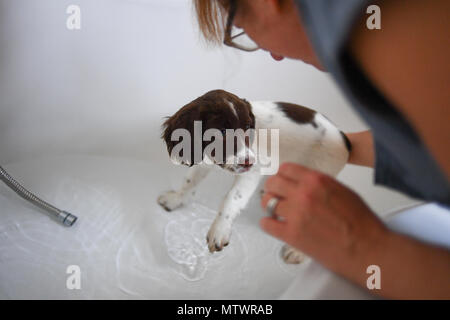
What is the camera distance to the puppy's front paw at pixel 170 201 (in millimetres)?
1020

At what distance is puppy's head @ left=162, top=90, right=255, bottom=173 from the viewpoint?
769 millimetres

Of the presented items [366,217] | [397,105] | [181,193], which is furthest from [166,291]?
[397,105]

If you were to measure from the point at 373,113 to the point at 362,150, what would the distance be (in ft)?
1.91

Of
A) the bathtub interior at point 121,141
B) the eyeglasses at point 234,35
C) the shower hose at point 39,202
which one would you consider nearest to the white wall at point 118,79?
the bathtub interior at point 121,141

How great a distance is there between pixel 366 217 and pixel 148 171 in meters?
0.73

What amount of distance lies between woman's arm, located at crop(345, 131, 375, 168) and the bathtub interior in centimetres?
5

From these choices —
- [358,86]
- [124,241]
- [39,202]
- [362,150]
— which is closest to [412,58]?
[358,86]

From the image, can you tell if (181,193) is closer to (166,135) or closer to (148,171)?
(148,171)

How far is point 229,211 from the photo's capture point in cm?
90

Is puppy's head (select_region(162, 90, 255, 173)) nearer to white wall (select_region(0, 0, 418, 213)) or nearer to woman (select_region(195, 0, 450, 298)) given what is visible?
woman (select_region(195, 0, 450, 298))

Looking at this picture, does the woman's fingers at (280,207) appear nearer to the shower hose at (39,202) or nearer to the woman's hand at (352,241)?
the woman's hand at (352,241)

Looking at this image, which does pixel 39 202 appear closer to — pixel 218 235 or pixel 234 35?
pixel 218 235

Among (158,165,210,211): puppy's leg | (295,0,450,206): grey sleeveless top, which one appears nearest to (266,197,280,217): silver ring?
(295,0,450,206): grey sleeveless top

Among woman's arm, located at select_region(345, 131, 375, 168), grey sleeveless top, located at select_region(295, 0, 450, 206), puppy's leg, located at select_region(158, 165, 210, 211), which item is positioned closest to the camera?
grey sleeveless top, located at select_region(295, 0, 450, 206)
